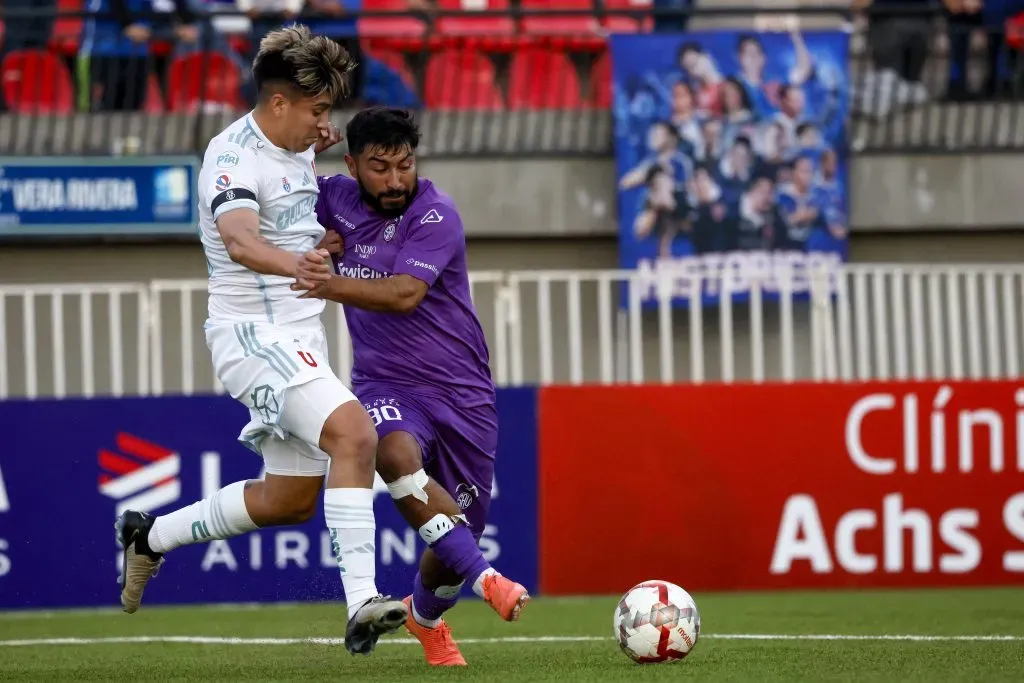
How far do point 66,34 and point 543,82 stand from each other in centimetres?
378

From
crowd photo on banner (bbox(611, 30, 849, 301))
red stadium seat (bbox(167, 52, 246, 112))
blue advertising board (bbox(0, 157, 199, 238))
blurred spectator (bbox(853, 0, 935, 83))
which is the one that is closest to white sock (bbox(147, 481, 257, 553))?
blue advertising board (bbox(0, 157, 199, 238))

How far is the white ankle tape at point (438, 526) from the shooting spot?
6.77 metres

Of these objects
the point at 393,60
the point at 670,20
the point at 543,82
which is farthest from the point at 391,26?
the point at 670,20

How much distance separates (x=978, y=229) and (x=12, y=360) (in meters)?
7.61

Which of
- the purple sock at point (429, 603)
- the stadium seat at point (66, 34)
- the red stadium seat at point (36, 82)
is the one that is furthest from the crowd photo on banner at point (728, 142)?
the purple sock at point (429, 603)

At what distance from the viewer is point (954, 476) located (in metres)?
11.2

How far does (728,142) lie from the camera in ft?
45.0

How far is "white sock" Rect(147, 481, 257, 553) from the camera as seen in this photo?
6.87 metres

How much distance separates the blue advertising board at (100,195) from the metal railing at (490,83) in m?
0.36

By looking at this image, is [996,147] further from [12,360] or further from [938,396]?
[12,360]

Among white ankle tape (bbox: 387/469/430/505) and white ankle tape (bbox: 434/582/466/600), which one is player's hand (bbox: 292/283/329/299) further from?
white ankle tape (bbox: 434/582/466/600)

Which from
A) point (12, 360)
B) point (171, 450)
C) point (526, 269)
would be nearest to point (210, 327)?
point (171, 450)

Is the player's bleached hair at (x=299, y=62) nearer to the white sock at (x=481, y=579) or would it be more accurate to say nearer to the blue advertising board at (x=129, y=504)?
the white sock at (x=481, y=579)

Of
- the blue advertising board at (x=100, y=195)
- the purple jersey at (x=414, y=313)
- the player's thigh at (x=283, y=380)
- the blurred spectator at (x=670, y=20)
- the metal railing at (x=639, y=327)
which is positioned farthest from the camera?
the blurred spectator at (x=670, y=20)
